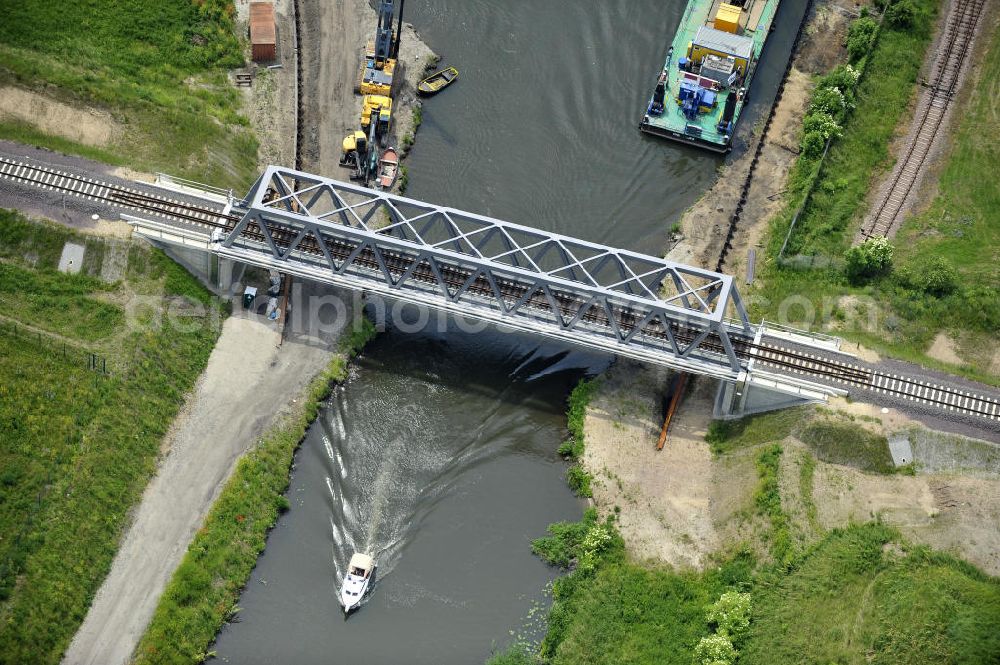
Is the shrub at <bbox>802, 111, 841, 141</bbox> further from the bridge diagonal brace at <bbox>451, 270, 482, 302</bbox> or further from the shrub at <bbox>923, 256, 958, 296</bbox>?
the bridge diagonal brace at <bbox>451, 270, 482, 302</bbox>

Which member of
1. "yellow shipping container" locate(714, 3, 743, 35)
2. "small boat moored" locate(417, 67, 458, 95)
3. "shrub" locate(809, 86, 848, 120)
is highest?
"yellow shipping container" locate(714, 3, 743, 35)

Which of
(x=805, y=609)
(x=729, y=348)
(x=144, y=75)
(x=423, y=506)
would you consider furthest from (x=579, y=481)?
(x=144, y=75)

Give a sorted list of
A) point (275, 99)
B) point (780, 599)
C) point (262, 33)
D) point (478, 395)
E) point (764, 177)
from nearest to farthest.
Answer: point (780, 599)
point (478, 395)
point (764, 177)
point (275, 99)
point (262, 33)

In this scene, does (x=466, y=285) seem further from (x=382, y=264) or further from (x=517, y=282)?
(x=382, y=264)

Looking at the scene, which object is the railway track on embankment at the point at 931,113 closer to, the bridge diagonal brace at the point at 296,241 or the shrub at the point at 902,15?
the shrub at the point at 902,15

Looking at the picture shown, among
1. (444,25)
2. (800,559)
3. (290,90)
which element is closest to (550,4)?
(444,25)

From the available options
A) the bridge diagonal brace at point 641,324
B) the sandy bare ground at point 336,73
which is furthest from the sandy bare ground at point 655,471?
the sandy bare ground at point 336,73

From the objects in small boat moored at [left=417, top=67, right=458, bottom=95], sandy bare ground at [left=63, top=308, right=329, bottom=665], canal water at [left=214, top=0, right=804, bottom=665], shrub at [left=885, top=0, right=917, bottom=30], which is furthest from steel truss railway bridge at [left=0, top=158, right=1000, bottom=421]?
shrub at [left=885, top=0, right=917, bottom=30]
